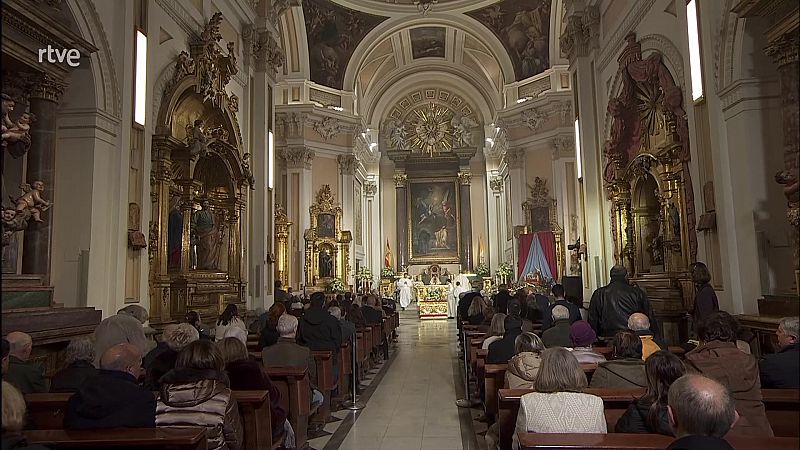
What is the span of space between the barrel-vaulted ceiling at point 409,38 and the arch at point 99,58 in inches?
492

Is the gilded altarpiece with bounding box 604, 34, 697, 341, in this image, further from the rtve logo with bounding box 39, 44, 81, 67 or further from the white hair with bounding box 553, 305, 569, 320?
the rtve logo with bounding box 39, 44, 81, 67

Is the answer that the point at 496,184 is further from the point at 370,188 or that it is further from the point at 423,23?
the point at 423,23

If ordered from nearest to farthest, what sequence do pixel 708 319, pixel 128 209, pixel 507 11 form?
pixel 708 319
pixel 128 209
pixel 507 11

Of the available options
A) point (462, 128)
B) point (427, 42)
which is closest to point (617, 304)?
point (427, 42)

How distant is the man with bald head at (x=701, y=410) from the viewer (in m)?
1.86

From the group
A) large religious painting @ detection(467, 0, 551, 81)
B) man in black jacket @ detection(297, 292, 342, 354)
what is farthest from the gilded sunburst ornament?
man in black jacket @ detection(297, 292, 342, 354)

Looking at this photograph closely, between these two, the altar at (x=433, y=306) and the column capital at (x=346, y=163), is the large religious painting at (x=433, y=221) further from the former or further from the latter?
the column capital at (x=346, y=163)

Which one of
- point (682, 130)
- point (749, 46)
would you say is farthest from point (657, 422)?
point (682, 130)

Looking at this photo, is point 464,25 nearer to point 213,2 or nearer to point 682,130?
point 213,2

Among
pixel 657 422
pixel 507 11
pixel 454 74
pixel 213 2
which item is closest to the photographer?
pixel 657 422

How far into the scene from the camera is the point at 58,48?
5.54 m

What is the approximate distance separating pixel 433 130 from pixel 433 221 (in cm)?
430

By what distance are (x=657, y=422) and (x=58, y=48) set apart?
5.77m

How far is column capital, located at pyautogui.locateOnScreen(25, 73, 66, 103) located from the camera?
549cm
